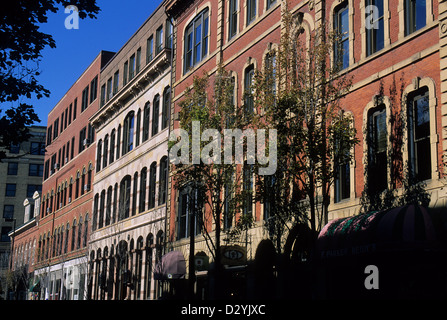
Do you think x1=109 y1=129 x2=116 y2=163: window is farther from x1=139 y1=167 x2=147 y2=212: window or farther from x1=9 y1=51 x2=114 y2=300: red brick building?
x1=139 y1=167 x2=147 y2=212: window

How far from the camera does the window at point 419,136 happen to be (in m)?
19.0

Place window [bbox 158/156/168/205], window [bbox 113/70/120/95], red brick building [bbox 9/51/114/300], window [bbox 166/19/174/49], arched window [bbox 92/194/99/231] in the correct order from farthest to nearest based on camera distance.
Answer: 1. red brick building [bbox 9/51/114/300]
2. arched window [bbox 92/194/99/231]
3. window [bbox 113/70/120/95]
4. window [bbox 166/19/174/49]
5. window [bbox 158/156/168/205]

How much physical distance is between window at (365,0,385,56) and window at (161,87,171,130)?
19.2m

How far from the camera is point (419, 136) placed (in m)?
19.4

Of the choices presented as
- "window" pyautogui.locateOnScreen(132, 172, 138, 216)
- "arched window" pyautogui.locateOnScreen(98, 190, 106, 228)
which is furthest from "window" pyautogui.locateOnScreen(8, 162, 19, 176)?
"window" pyautogui.locateOnScreen(132, 172, 138, 216)

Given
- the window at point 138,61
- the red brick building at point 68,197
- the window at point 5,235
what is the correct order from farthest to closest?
1. the window at point 5,235
2. the red brick building at point 68,197
3. the window at point 138,61

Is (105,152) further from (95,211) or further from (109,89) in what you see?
(109,89)

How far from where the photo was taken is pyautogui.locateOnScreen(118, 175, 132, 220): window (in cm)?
4488

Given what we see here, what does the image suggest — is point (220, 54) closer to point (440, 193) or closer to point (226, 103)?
point (226, 103)

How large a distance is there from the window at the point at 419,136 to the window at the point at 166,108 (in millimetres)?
21695

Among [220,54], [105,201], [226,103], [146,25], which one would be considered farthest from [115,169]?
[226,103]

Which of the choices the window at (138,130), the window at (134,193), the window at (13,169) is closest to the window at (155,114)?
the window at (138,130)

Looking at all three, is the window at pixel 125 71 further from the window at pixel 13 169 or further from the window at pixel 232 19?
the window at pixel 13 169

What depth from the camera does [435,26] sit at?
19.0 metres
